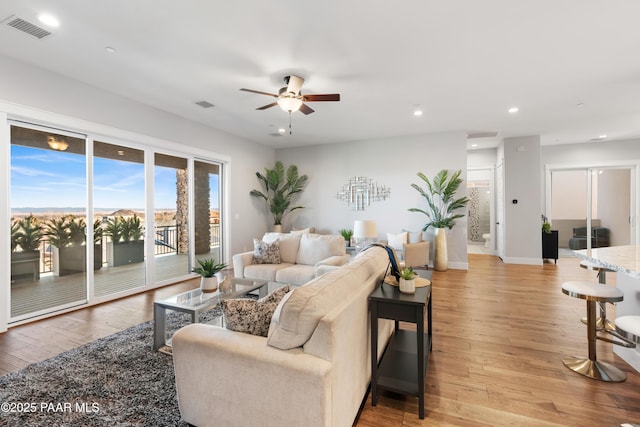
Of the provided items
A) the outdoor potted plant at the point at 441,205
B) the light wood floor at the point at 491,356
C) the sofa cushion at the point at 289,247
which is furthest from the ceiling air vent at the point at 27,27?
the outdoor potted plant at the point at 441,205

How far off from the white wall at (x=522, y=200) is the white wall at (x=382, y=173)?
4.58 feet

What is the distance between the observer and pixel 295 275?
12.4 feet

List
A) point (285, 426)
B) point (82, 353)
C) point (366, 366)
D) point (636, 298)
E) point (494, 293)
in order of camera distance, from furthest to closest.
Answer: point (494, 293)
point (82, 353)
point (636, 298)
point (366, 366)
point (285, 426)

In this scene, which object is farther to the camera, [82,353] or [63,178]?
[63,178]

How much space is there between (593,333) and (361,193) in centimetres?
498

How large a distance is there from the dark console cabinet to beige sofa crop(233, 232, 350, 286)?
5310mm

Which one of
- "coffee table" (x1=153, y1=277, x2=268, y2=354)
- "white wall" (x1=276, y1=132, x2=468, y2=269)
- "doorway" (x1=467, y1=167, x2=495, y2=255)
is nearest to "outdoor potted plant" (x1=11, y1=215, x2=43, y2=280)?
"coffee table" (x1=153, y1=277, x2=268, y2=354)

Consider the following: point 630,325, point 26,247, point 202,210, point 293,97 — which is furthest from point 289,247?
point 630,325

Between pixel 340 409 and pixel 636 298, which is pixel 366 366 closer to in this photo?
pixel 340 409

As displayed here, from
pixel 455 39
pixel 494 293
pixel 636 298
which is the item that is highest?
pixel 455 39

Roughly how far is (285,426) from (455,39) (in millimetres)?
3401

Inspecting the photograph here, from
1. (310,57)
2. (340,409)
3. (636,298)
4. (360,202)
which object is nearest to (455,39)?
(310,57)

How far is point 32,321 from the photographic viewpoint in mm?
3336

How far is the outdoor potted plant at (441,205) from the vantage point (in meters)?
5.98
